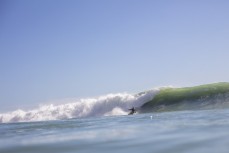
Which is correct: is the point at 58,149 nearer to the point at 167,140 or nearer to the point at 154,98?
the point at 167,140

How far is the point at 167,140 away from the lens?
8055 mm

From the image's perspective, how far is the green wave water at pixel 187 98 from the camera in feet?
129

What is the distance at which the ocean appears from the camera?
7637 millimetres

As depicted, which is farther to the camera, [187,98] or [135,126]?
[187,98]

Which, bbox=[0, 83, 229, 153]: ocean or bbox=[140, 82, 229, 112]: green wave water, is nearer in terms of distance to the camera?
bbox=[0, 83, 229, 153]: ocean

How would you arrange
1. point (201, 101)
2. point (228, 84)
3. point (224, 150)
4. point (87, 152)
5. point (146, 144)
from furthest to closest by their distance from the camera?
point (228, 84) < point (201, 101) < point (146, 144) < point (87, 152) < point (224, 150)

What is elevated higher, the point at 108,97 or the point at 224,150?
the point at 108,97

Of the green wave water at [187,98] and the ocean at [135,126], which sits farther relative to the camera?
the green wave water at [187,98]

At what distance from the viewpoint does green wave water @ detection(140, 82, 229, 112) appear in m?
39.2

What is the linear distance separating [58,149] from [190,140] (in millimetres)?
2817

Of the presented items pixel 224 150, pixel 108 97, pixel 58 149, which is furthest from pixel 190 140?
pixel 108 97

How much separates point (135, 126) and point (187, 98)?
31115 mm

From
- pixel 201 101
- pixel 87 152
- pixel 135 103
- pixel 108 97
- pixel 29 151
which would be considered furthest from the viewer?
pixel 108 97

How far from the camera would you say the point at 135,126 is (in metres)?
13.6
